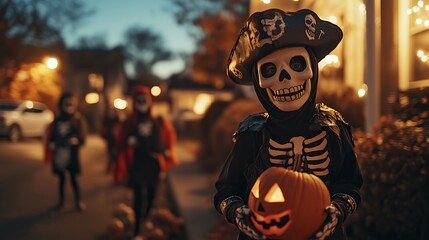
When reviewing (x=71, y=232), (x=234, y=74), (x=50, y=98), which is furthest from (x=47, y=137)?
(x=50, y=98)

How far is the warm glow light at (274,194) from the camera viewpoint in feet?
7.99

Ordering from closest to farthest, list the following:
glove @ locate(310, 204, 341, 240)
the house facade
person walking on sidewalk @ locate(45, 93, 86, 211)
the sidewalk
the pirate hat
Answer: glove @ locate(310, 204, 341, 240)
the pirate hat
the house facade
the sidewalk
person walking on sidewalk @ locate(45, 93, 86, 211)

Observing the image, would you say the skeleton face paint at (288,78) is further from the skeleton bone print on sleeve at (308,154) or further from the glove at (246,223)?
the glove at (246,223)

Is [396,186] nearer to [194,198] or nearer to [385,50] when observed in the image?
[385,50]

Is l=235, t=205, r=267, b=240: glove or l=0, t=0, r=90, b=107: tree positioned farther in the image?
l=0, t=0, r=90, b=107: tree

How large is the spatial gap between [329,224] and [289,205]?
189 mm

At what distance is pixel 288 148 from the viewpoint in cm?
269

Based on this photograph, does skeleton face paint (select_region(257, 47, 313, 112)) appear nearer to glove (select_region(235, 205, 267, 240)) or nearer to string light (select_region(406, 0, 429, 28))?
glove (select_region(235, 205, 267, 240))

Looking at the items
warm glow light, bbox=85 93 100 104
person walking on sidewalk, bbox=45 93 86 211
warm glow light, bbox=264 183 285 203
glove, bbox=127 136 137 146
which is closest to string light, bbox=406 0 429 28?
glove, bbox=127 136 137 146

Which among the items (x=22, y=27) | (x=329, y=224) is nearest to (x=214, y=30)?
(x=22, y=27)

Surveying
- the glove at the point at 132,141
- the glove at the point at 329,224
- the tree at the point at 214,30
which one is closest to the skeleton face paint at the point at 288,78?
the glove at the point at 329,224

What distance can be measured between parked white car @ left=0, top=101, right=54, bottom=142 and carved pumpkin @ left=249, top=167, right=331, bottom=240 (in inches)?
835

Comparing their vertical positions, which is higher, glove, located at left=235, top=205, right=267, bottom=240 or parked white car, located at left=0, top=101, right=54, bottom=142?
glove, located at left=235, top=205, right=267, bottom=240

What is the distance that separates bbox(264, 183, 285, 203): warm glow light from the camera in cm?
244
